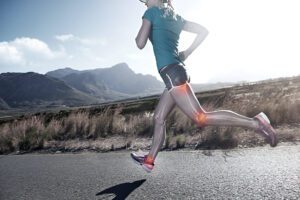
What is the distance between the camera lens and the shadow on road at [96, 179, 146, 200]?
13.6 ft

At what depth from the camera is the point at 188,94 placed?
13.3 ft

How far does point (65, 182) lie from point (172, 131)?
193 inches

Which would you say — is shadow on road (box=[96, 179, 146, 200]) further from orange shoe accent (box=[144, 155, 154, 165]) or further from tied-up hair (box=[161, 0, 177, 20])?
tied-up hair (box=[161, 0, 177, 20])

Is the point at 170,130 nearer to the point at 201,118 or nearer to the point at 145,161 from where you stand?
the point at 145,161

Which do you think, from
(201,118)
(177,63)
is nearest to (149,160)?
(201,118)

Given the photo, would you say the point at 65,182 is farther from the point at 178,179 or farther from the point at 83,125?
the point at 83,125

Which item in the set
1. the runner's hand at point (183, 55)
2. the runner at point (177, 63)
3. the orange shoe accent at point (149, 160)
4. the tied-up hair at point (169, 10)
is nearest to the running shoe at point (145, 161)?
the orange shoe accent at point (149, 160)

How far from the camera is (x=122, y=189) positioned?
441 centimetres

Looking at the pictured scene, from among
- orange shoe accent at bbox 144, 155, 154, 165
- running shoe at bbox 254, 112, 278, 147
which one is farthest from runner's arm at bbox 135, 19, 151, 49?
running shoe at bbox 254, 112, 278, 147

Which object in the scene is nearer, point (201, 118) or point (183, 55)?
point (201, 118)

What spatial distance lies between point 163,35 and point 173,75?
49cm

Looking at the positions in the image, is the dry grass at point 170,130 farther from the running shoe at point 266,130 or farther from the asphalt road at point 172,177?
the running shoe at point 266,130

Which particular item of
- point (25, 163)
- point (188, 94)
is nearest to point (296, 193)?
point (188, 94)

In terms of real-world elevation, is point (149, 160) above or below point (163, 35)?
below
